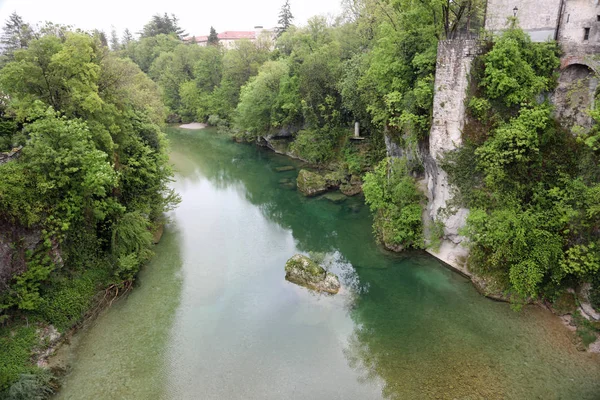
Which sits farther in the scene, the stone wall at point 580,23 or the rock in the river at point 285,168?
the rock in the river at point 285,168

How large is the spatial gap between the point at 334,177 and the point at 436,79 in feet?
40.1

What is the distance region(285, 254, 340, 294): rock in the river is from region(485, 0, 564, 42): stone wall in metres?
12.6

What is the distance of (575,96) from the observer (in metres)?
14.1

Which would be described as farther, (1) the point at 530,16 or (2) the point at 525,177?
(1) the point at 530,16

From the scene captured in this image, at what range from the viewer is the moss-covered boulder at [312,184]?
87.6ft

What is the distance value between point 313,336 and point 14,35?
1945 cm

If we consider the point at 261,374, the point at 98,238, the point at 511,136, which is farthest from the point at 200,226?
the point at 511,136

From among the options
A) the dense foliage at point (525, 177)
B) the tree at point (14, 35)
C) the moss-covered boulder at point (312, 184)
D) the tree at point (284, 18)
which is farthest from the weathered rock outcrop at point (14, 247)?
the tree at point (284, 18)

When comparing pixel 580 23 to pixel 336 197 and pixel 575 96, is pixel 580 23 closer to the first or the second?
pixel 575 96

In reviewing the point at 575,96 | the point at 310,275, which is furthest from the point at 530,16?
the point at 310,275

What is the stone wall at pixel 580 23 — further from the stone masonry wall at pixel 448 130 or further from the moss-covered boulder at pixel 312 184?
the moss-covered boulder at pixel 312 184

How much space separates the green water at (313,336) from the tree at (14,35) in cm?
1141

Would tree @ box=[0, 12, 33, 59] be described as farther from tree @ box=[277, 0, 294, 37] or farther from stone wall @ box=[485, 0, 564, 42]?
tree @ box=[277, 0, 294, 37]

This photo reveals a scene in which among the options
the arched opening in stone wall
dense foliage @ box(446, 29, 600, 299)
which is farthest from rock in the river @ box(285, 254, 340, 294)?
the arched opening in stone wall
